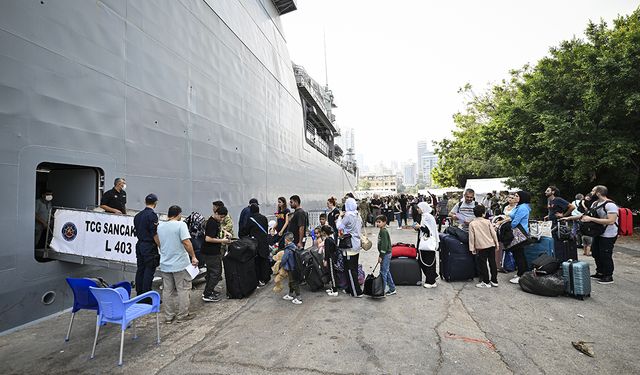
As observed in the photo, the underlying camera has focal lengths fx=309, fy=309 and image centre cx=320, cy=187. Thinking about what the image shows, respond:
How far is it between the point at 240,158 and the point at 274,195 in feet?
11.5

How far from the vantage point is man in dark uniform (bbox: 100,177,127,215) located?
4805 millimetres

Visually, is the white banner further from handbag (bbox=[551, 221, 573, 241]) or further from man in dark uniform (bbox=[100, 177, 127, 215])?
handbag (bbox=[551, 221, 573, 241])

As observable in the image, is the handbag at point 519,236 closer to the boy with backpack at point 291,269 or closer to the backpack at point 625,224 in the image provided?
the backpack at point 625,224

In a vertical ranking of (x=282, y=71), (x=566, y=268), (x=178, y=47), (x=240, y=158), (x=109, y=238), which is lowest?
(x=566, y=268)

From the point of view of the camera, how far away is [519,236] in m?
6.02

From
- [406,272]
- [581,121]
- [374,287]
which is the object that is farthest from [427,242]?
[581,121]

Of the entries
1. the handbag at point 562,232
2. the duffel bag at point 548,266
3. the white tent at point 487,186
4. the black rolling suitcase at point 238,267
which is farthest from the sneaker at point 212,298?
the white tent at point 487,186

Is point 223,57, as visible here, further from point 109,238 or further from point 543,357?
point 543,357

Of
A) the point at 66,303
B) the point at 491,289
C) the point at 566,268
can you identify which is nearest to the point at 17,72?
the point at 66,303

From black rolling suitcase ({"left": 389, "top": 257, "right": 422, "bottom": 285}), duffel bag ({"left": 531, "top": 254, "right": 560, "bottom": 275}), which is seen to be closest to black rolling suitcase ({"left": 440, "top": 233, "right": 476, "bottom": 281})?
black rolling suitcase ({"left": 389, "top": 257, "right": 422, "bottom": 285})

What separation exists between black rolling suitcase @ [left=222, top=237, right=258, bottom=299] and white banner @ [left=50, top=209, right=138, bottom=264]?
1423 mm

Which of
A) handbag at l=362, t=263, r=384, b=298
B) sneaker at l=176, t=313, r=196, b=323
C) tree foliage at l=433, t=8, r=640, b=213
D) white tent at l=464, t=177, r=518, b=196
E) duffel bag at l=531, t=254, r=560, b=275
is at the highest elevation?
tree foliage at l=433, t=8, r=640, b=213

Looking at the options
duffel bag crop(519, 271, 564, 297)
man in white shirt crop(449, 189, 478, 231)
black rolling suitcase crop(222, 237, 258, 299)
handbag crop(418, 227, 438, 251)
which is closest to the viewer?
duffel bag crop(519, 271, 564, 297)

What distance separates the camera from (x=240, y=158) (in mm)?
10305
